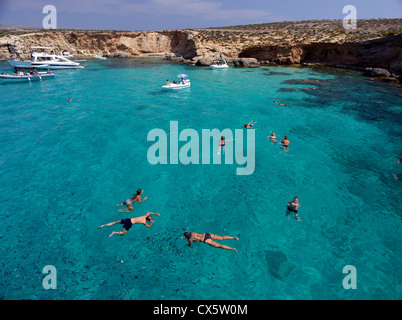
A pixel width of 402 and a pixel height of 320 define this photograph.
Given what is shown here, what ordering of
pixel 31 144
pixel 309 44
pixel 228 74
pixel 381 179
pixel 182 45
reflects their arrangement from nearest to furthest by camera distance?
pixel 381 179 < pixel 31 144 < pixel 228 74 < pixel 309 44 < pixel 182 45

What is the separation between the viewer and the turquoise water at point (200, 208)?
23.8 ft

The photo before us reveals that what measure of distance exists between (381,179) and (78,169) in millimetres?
18255

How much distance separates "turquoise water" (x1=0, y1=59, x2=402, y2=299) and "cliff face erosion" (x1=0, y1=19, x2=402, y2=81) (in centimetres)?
2897

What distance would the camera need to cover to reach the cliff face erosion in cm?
4094

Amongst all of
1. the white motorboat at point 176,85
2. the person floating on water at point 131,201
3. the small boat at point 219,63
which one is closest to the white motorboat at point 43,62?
the white motorboat at point 176,85

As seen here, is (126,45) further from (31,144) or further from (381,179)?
(381,179)

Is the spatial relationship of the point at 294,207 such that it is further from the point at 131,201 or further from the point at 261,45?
the point at 261,45

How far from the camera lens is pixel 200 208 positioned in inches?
410

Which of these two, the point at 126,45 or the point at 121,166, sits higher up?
the point at 126,45

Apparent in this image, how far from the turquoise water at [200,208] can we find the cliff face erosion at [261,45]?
29.0 metres

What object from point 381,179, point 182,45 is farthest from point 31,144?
point 182,45

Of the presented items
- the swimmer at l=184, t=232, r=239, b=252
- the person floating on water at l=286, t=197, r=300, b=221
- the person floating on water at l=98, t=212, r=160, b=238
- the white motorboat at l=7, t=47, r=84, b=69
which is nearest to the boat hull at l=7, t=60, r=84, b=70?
the white motorboat at l=7, t=47, r=84, b=69

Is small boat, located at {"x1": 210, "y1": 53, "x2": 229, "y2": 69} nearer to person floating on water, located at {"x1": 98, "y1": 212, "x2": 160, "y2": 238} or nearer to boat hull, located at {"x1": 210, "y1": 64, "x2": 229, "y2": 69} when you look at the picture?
boat hull, located at {"x1": 210, "y1": 64, "x2": 229, "y2": 69}

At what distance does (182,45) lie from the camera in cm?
6812
